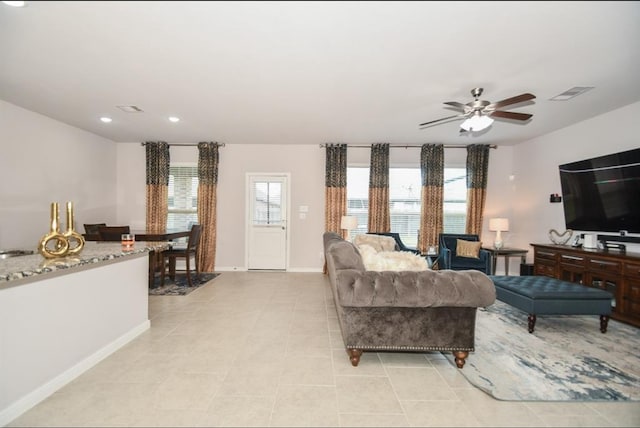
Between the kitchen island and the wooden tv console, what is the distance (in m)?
5.23

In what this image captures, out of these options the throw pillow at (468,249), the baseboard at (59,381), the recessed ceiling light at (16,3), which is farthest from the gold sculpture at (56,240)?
the throw pillow at (468,249)

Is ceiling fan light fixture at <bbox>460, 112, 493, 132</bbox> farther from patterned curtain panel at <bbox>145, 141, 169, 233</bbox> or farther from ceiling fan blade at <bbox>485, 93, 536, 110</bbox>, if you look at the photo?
patterned curtain panel at <bbox>145, 141, 169, 233</bbox>

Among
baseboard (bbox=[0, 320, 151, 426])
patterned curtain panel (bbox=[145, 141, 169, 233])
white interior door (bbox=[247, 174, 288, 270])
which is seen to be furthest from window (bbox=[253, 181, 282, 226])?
baseboard (bbox=[0, 320, 151, 426])

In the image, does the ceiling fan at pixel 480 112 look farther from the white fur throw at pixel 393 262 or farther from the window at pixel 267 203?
the window at pixel 267 203

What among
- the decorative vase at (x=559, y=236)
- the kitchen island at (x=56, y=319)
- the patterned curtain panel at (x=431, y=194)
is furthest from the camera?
the patterned curtain panel at (x=431, y=194)

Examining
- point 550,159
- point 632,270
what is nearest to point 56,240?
point 632,270

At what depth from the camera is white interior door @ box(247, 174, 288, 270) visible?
6.14m

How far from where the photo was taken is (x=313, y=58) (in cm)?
266

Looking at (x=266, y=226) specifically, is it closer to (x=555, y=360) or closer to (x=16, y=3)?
(x=16, y=3)

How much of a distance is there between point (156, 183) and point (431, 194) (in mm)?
5729

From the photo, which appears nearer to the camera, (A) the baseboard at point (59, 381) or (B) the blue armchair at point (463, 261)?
(A) the baseboard at point (59, 381)

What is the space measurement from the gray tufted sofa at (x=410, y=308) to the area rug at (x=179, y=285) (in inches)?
124

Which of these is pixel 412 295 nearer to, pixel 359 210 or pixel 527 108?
pixel 527 108

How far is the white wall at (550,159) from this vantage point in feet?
12.8
